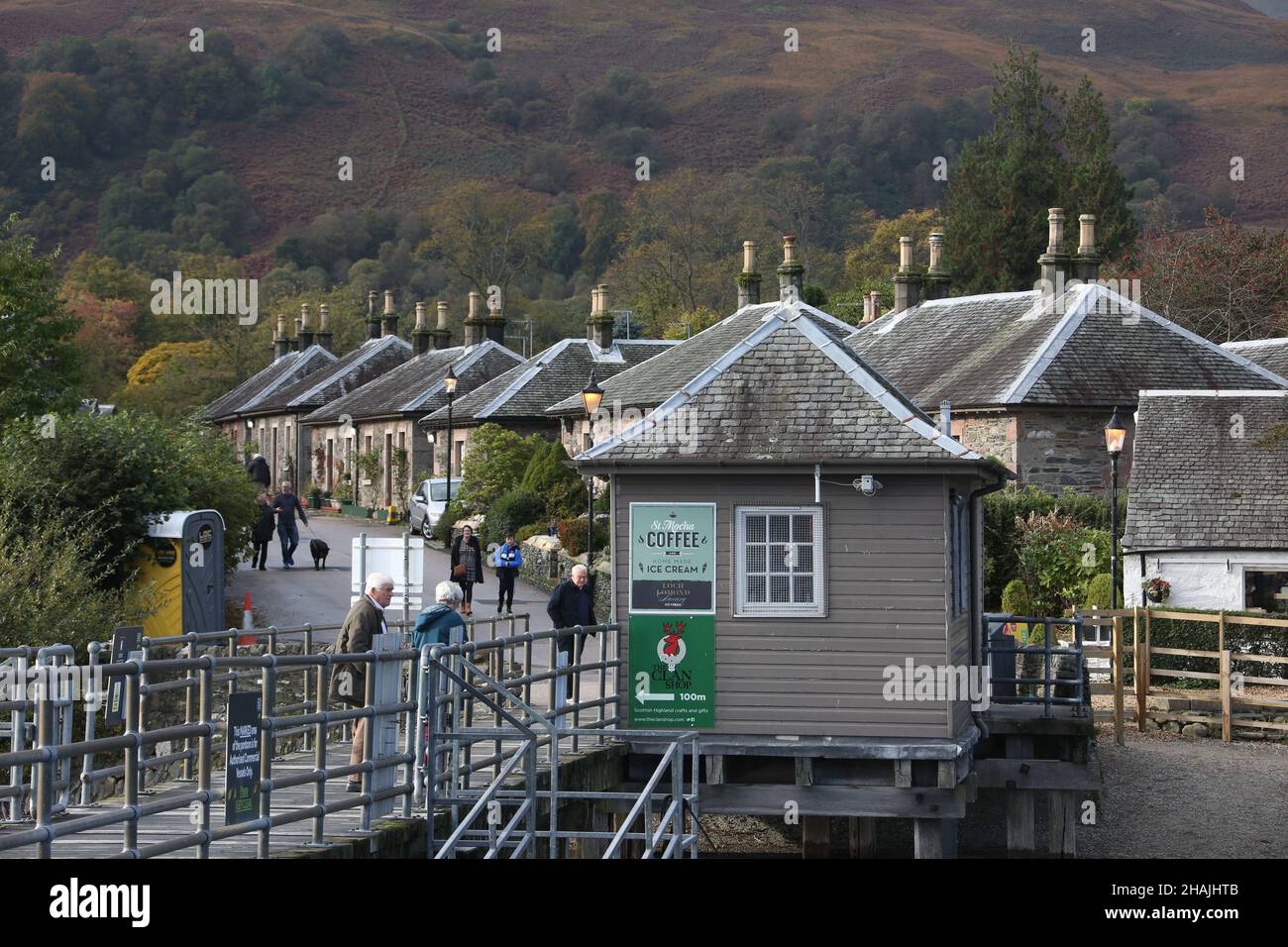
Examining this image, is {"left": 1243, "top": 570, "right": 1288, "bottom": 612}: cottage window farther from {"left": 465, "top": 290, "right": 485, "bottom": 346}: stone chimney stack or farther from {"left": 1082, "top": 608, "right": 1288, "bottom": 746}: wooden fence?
{"left": 465, "top": 290, "right": 485, "bottom": 346}: stone chimney stack

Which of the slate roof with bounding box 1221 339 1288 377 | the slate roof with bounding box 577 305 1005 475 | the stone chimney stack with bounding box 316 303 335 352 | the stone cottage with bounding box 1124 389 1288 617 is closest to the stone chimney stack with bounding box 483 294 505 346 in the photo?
the stone chimney stack with bounding box 316 303 335 352

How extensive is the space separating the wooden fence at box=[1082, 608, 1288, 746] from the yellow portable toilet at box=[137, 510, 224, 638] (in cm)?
1362

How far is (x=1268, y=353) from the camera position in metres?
44.2

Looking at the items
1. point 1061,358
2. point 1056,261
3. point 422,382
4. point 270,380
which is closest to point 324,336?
point 270,380

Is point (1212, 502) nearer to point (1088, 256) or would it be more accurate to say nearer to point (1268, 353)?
point (1088, 256)

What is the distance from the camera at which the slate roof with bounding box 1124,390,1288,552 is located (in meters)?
31.3

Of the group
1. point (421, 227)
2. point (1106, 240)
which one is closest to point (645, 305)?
point (1106, 240)

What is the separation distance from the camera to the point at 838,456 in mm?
18781

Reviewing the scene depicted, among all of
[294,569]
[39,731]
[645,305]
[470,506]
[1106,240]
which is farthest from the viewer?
[645,305]

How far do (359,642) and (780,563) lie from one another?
5266 millimetres

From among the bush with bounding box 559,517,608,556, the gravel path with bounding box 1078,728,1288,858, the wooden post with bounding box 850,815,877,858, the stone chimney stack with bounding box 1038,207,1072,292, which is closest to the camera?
the gravel path with bounding box 1078,728,1288,858
